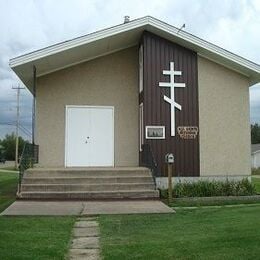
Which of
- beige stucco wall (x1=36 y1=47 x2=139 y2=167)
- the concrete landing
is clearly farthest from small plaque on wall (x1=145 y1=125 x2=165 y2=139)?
the concrete landing

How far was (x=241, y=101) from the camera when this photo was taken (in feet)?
58.2

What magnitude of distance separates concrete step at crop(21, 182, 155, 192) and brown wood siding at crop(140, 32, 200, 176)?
220 cm

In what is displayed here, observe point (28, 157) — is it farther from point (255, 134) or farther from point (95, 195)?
point (255, 134)

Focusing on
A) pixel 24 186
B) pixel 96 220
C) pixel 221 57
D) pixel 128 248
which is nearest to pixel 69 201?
pixel 24 186

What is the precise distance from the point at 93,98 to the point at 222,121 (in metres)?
5.08

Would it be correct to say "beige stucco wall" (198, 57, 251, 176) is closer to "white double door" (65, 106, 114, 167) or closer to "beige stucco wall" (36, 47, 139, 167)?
"beige stucco wall" (36, 47, 139, 167)

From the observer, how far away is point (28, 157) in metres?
16.2

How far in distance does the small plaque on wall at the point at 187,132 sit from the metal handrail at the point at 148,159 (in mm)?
1352

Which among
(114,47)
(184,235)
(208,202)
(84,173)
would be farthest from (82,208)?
(114,47)

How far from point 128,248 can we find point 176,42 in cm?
1121

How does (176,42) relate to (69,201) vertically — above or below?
above

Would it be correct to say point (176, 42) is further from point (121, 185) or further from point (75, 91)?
point (121, 185)

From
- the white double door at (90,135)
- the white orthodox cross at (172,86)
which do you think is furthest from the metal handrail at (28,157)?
the white orthodox cross at (172,86)

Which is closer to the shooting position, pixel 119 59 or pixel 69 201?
pixel 69 201
